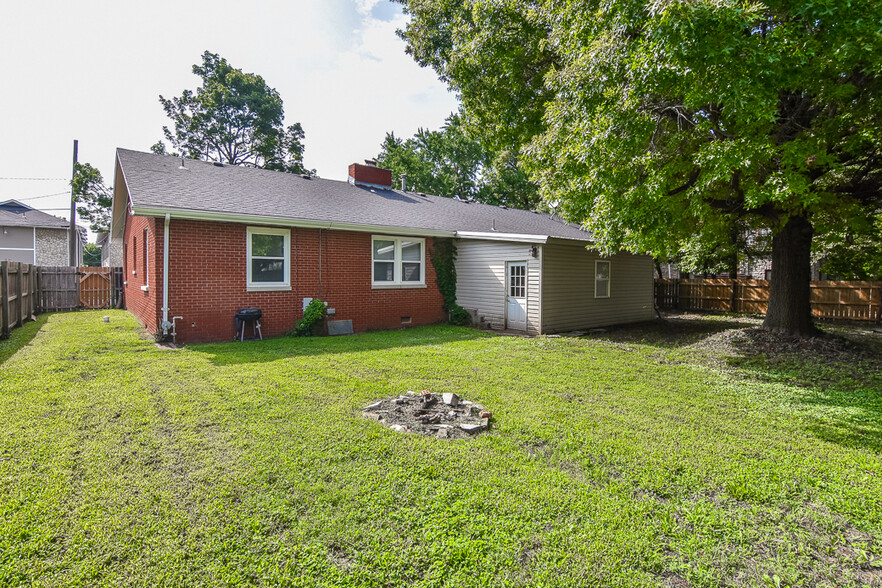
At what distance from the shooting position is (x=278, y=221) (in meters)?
9.57

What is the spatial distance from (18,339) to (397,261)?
847 cm

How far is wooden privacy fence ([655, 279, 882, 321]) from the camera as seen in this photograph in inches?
519

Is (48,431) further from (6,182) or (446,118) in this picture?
(6,182)

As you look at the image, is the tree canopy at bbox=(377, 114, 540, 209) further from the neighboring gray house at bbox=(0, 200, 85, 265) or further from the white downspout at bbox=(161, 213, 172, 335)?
the neighboring gray house at bbox=(0, 200, 85, 265)

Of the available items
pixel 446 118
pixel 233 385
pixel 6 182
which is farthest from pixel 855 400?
pixel 6 182

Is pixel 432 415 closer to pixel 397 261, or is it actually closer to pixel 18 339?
pixel 397 261

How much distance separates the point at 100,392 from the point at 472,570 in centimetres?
529

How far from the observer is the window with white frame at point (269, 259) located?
31.8ft

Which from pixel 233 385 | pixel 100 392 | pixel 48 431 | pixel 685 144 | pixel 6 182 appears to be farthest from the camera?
pixel 6 182

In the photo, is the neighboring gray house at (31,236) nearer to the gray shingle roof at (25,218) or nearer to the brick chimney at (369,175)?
the gray shingle roof at (25,218)

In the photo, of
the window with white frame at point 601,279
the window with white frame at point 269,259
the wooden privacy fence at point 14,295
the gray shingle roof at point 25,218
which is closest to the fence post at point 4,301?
the wooden privacy fence at point 14,295

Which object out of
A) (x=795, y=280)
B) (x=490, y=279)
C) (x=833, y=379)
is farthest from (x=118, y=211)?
(x=795, y=280)

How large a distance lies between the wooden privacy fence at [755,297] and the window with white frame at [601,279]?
274 inches

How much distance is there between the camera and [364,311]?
11.3 meters
